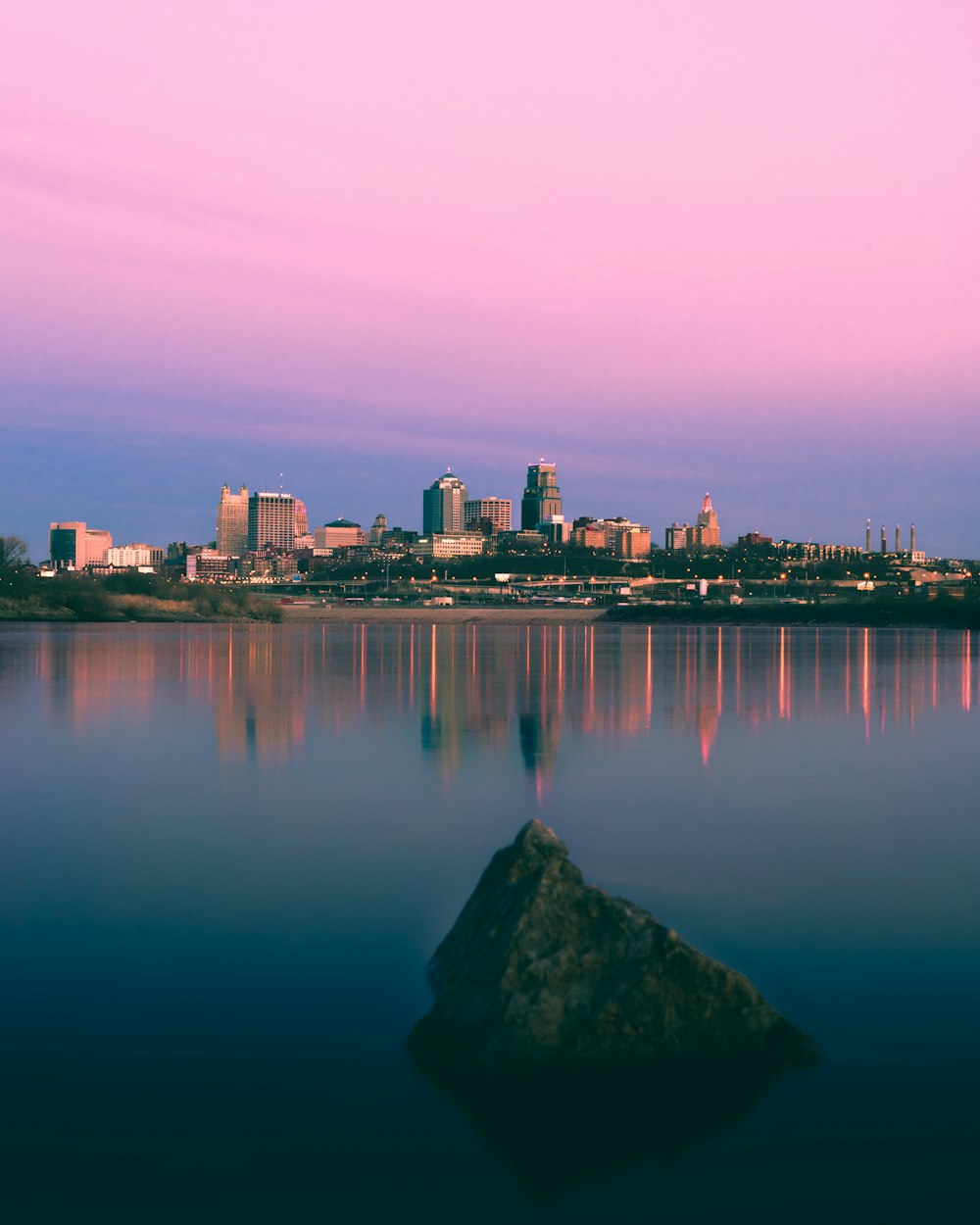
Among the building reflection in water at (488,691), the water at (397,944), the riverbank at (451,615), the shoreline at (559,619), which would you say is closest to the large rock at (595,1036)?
Result: the water at (397,944)

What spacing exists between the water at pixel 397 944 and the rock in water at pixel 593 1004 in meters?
0.38

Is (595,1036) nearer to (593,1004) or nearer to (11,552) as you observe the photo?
(593,1004)

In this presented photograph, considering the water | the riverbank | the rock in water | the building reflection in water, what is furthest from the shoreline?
the rock in water

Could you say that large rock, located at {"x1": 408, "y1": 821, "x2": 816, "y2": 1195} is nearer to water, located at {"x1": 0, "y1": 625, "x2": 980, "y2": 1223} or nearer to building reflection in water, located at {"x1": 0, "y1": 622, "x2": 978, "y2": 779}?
water, located at {"x1": 0, "y1": 625, "x2": 980, "y2": 1223}

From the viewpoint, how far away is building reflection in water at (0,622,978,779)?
25312mm

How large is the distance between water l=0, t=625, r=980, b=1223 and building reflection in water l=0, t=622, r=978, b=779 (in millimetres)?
464

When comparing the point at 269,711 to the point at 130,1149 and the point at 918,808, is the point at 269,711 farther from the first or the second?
the point at 130,1149

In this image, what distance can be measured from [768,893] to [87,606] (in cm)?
13574

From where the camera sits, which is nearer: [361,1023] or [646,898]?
[361,1023]

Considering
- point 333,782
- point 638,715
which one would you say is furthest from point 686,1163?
point 638,715

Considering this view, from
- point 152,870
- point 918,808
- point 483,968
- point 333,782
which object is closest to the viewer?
point 483,968

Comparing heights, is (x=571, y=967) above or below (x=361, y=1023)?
above

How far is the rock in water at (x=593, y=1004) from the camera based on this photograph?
24.2 feet

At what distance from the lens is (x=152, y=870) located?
41.4 ft
